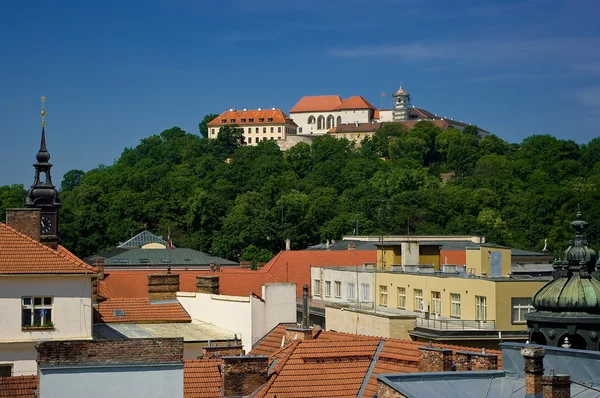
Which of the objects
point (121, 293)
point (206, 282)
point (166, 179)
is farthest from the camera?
point (166, 179)

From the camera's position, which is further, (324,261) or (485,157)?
(485,157)

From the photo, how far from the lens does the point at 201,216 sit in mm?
153375

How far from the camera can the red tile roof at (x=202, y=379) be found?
2247cm

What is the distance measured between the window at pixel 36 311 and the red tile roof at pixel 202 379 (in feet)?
22.2

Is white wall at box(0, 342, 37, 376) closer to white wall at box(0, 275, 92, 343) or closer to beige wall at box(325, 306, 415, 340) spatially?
white wall at box(0, 275, 92, 343)

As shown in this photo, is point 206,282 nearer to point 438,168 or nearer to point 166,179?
point 166,179

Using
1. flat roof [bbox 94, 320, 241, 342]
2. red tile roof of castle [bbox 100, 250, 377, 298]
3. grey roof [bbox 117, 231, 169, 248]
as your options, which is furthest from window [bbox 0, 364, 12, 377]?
grey roof [bbox 117, 231, 169, 248]

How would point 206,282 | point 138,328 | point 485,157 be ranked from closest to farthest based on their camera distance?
point 138,328 < point 206,282 < point 485,157

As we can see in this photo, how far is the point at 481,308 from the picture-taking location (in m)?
43.7

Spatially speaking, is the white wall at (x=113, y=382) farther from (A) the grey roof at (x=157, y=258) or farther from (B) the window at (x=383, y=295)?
(A) the grey roof at (x=157, y=258)

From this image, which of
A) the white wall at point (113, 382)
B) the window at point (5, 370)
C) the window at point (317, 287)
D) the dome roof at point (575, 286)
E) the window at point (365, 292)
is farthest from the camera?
the window at point (317, 287)

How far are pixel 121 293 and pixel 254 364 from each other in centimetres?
3402

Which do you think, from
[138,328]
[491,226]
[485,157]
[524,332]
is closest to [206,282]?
[138,328]

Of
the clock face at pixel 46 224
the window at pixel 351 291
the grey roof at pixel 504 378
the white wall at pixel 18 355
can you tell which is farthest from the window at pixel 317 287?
the grey roof at pixel 504 378
